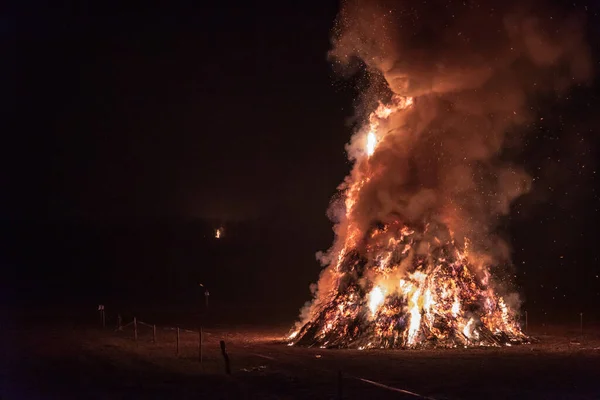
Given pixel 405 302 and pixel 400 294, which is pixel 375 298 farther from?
pixel 405 302

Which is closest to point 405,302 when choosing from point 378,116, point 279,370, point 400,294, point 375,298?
point 400,294

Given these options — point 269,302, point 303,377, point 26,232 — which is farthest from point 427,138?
point 26,232

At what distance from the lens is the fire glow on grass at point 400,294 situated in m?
29.0

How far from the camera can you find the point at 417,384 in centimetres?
1984

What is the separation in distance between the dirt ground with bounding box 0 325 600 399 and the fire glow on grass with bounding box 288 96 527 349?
1216 millimetres

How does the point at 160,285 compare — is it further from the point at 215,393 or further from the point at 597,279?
the point at 215,393

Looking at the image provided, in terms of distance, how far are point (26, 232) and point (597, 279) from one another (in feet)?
230

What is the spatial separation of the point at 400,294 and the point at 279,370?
8.21 m

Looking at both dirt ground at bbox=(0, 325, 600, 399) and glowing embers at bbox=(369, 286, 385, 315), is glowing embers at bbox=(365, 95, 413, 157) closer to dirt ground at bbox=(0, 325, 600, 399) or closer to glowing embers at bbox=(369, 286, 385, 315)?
glowing embers at bbox=(369, 286, 385, 315)

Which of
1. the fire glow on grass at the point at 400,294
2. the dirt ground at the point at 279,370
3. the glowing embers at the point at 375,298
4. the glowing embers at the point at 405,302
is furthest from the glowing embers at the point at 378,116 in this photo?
the dirt ground at the point at 279,370

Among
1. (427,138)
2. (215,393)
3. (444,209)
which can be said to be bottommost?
(215,393)

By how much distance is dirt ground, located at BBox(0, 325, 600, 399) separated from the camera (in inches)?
733

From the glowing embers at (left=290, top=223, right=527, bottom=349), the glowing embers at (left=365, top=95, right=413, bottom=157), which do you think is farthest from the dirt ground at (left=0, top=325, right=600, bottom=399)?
the glowing embers at (left=365, top=95, right=413, bottom=157)

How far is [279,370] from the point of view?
2230cm
